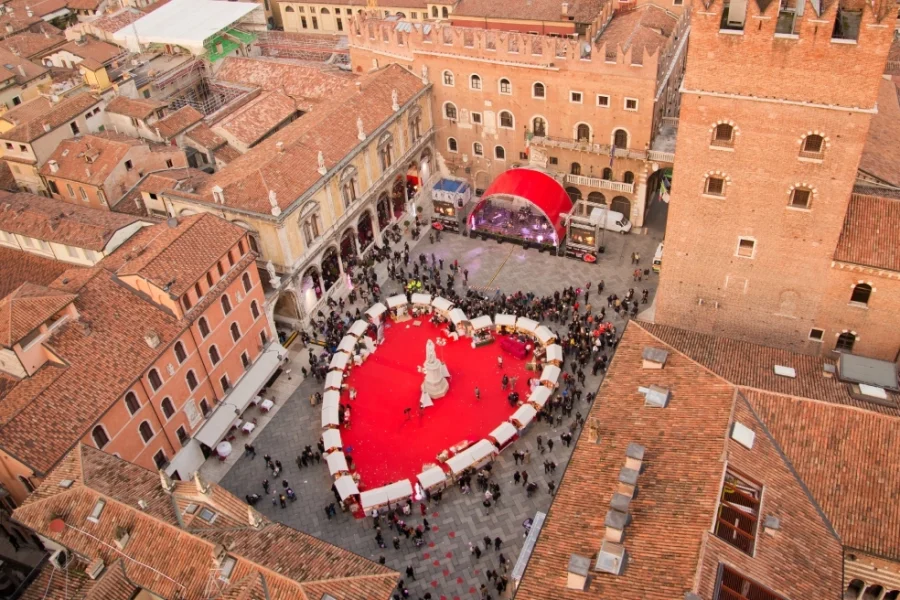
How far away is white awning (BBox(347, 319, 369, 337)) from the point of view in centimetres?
4625

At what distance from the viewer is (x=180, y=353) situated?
3859 centimetres

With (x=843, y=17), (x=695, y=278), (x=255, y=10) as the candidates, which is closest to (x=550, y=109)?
(x=695, y=278)

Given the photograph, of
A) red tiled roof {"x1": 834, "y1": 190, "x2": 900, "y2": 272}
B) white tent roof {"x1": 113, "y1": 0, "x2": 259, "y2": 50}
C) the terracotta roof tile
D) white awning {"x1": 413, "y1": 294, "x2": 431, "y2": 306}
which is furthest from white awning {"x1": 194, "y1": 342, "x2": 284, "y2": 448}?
white tent roof {"x1": 113, "y1": 0, "x2": 259, "y2": 50}

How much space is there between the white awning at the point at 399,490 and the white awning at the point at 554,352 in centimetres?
1166

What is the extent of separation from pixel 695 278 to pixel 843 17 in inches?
520

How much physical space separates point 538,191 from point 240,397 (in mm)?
24425

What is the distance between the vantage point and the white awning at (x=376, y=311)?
4769 cm

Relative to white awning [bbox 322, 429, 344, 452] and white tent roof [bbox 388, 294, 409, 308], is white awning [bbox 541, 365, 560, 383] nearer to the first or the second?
white tent roof [bbox 388, 294, 409, 308]

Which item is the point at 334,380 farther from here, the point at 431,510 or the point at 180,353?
the point at 431,510

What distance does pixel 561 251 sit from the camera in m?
53.5

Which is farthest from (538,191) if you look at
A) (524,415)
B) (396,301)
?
(524,415)

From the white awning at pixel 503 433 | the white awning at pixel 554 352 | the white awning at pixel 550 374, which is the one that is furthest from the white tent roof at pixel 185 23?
the white awning at pixel 503 433

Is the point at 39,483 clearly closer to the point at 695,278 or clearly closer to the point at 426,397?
the point at 426,397

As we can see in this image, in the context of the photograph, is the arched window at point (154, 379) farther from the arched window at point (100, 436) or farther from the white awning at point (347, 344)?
Answer: the white awning at point (347, 344)
